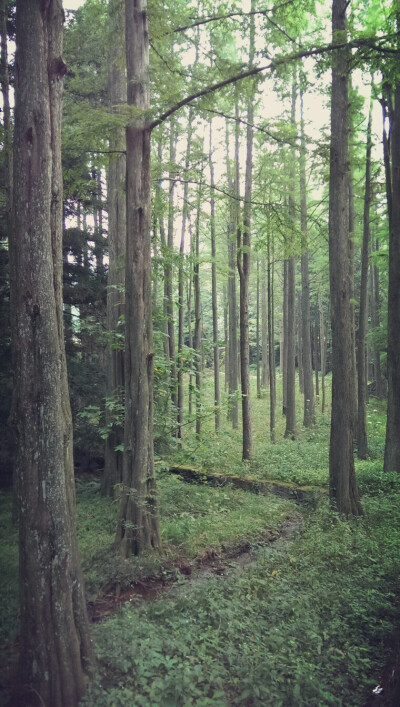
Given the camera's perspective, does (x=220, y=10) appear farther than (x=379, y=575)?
Yes

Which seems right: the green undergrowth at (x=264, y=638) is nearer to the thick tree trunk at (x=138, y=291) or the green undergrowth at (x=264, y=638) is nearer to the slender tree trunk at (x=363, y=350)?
the thick tree trunk at (x=138, y=291)

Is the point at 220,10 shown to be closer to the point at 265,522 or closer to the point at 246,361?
the point at 246,361

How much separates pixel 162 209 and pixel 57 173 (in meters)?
4.12

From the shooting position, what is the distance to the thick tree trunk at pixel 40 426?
344 centimetres

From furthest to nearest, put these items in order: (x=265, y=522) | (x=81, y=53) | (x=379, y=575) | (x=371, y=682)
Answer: (x=81, y=53), (x=265, y=522), (x=379, y=575), (x=371, y=682)

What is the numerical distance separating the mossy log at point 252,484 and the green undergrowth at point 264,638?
3070 millimetres

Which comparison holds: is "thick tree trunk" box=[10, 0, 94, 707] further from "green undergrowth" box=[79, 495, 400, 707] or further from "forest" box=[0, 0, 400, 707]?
"green undergrowth" box=[79, 495, 400, 707]

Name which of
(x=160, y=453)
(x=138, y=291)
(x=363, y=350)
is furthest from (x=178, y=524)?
(x=363, y=350)

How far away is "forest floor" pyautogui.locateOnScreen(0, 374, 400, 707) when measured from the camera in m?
3.56

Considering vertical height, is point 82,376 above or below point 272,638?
above

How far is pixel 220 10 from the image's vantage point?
22.9 feet

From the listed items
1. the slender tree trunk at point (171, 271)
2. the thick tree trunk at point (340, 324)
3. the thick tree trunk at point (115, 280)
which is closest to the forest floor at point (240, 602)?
the thick tree trunk at point (340, 324)

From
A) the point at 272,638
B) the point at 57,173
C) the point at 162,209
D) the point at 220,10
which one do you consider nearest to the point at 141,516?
the point at 272,638

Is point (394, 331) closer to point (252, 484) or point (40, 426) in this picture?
point (252, 484)
